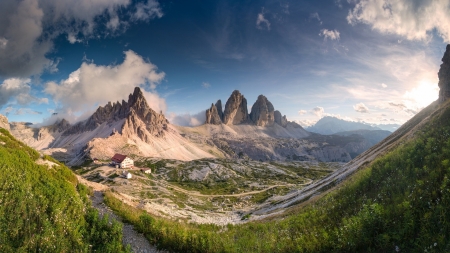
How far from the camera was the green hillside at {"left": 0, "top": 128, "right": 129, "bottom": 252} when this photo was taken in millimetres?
13547

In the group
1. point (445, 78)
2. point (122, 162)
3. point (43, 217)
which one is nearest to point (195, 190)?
point (122, 162)

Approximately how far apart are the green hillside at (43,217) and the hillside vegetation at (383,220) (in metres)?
3.75

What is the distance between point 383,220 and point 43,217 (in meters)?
22.8

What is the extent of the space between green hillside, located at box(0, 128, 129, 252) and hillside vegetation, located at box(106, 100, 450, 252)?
3.75 meters

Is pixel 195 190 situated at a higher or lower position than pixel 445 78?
lower

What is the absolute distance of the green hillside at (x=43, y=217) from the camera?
44.4 ft

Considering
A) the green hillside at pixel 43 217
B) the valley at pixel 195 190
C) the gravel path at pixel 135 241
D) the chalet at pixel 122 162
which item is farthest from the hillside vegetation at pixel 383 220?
the chalet at pixel 122 162

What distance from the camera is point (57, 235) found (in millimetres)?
14602

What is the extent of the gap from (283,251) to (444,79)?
118084 mm

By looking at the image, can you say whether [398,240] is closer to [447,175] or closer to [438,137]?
[447,175]

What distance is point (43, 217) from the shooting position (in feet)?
50.1

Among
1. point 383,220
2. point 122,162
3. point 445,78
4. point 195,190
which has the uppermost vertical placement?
point 445,78

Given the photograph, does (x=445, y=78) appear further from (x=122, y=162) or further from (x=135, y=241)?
(x=122, y=162)

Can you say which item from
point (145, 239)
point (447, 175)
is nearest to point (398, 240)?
point (447, 175)
